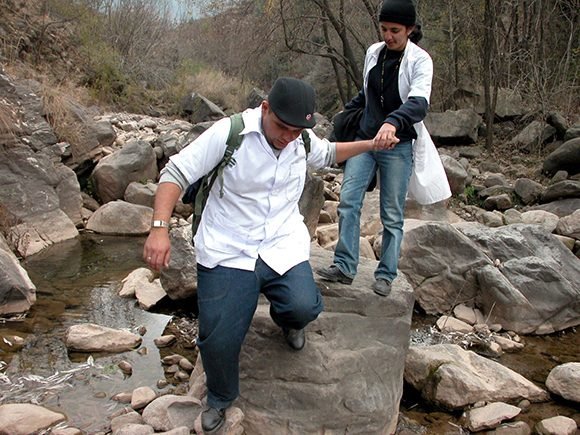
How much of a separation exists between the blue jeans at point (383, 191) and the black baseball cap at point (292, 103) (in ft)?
3.38

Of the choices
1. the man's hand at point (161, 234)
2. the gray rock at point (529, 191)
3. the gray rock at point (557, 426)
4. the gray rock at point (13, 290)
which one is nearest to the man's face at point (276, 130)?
the man's hand at point (161, 234)

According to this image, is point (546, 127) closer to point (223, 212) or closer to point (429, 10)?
point (429, 10)

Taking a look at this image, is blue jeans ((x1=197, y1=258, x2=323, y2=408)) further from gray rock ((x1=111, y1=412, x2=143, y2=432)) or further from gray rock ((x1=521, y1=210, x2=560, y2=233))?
gray rock ((x1=521, y1=210, x2=560, y2=233))

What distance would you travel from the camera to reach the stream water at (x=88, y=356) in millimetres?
4133

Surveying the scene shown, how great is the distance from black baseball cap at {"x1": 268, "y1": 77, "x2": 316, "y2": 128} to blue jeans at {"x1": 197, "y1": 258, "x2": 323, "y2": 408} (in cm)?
70

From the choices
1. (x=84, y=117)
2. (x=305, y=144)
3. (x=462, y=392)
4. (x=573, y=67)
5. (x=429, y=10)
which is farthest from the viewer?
(x=429, y=10)

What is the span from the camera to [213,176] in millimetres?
3008

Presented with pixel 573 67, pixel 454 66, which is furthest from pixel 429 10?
pixel 573 67

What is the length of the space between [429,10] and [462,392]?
1274cm

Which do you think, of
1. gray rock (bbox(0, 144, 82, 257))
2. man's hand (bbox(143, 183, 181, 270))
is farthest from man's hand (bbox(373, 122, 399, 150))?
gray rock (bbox(0, 144, 82, 257))

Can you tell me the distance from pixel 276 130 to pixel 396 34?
116 cm

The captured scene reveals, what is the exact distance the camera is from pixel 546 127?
12664 mm

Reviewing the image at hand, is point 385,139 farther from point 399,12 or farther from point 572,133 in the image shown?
point 572,133

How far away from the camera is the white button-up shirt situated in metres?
2.95
